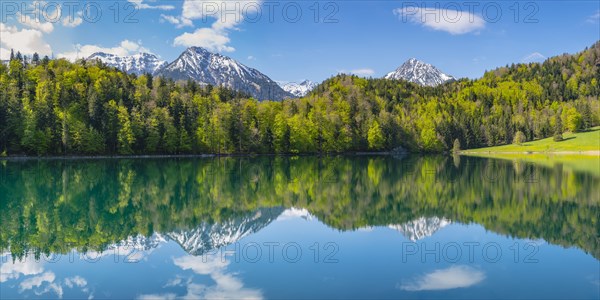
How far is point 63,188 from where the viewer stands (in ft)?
129

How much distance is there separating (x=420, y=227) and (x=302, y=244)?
23.3 ft

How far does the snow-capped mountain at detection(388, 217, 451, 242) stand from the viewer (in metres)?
20.8

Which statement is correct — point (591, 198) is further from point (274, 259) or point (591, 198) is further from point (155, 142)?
point (155, 142)

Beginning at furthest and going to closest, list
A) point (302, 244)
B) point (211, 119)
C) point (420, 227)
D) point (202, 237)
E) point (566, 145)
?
1. point (566, 145)
2. point (211, 119)
3. point (420, 227)
4. point (202, 237)
5. point (302, 244)

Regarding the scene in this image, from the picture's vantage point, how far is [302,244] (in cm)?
1939

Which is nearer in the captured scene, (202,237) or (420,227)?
(202,237)

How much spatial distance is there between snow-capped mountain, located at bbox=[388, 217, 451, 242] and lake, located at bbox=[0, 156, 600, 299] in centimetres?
11

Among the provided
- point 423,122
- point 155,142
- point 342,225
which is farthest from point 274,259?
point 423,122

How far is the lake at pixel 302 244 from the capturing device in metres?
13.2

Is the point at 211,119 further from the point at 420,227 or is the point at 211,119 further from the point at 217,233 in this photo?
the point at 420,227

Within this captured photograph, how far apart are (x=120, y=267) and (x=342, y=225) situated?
1189cm

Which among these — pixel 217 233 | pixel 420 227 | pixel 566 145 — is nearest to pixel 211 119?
pixel 217 233

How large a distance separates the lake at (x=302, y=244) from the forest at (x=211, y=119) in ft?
218

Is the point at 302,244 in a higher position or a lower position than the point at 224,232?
lower
